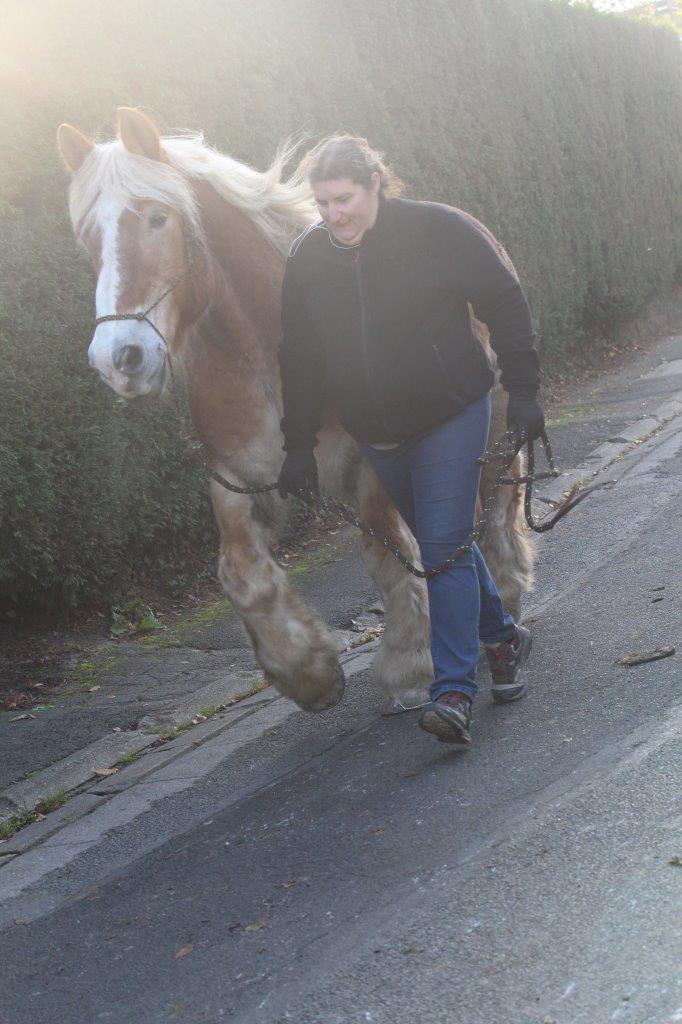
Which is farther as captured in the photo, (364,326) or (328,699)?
(328,699)

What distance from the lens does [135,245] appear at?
427 cm

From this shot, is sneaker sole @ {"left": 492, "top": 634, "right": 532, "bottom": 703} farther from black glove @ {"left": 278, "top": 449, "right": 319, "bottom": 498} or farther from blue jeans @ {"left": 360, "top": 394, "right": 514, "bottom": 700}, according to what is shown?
black glove @ {"left": 278, "top": 449, "right": 319, "bottom": 498}

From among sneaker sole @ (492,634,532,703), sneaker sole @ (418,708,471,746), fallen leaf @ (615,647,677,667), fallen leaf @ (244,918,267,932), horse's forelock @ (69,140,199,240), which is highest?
horse's forelock @ (69,140,199,240)

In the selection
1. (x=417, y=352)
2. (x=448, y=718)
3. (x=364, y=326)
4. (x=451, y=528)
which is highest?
(x=364, y=326)

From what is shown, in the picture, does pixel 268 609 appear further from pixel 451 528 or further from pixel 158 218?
pixel 158 218

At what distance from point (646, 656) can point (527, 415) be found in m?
1.21

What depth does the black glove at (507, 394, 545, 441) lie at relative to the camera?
14.5 feet

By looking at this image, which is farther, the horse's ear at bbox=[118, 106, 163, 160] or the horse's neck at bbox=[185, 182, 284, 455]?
the horse's neck at bbox=[185, 182, 284, 455]

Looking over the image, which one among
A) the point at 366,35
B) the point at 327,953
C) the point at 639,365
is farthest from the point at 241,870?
the point at 639,365

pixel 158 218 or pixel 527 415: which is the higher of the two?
pixel 158 218

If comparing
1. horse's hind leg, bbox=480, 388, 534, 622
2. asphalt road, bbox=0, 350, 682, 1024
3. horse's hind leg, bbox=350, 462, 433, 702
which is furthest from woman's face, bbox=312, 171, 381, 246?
asphalt road, bbox=0, 350, 682, 1024

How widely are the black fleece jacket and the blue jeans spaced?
82mm

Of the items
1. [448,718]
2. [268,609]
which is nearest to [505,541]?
→ [268,609]

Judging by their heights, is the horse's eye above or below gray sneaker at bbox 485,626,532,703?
above
